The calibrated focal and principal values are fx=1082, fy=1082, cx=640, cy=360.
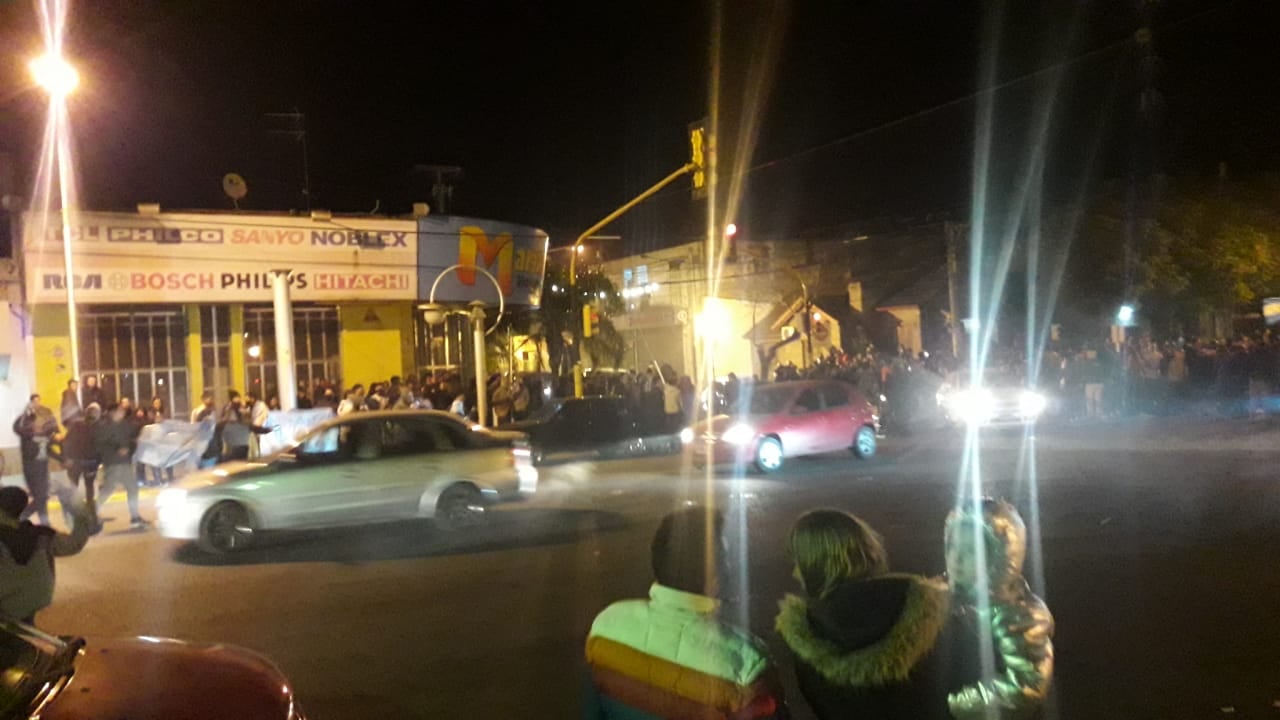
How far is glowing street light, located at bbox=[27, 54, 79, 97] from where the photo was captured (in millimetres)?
16234

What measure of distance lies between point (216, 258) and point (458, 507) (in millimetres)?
13293

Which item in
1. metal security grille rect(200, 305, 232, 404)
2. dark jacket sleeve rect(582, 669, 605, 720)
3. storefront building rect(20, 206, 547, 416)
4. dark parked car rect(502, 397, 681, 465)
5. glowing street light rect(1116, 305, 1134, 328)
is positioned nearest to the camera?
dark jacket sleeve rect(582, 669, 605, 720)

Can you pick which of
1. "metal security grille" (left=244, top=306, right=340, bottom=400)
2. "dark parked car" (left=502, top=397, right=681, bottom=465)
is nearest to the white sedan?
"dark parked car" (left=502, top=397, right=681, bottom=465)

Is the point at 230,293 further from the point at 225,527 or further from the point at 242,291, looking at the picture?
the point at 225,527

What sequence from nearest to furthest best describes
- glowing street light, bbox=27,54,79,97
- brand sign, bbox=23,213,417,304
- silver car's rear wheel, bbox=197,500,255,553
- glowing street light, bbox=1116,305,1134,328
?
1. silver car's rear wheel, bbox=197,500,255,553
2. glowing street light, bbox=27,54,79,97
3. brand sign, bbox=23,213,417,304
4. glowing street light, bbox=1116,305,1134,328

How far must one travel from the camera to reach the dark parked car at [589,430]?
77.6 feet

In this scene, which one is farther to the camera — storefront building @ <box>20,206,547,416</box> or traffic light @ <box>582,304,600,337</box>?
traffic light @ <box>582,304,600,337</box>

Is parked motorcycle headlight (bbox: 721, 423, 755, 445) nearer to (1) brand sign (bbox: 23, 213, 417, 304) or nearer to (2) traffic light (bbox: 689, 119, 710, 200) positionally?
(2) traffic light (bbox: 689, 119, 710, 200)

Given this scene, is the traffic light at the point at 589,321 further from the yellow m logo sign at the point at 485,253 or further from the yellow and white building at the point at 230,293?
the yellow m logo sign at the point at 485,253

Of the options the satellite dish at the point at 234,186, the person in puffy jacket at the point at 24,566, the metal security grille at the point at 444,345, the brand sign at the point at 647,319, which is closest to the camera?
the person in puffy jacket at the point at 24,566

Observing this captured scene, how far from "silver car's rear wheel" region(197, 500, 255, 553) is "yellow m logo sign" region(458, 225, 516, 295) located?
15383 millimetres

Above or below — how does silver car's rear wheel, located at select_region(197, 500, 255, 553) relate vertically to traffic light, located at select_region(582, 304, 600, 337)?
below

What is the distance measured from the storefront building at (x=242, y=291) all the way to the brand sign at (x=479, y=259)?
4cm

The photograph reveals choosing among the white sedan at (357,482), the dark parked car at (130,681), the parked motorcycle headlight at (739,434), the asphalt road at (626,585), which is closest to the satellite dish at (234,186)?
the asphalt road at (626,585)
